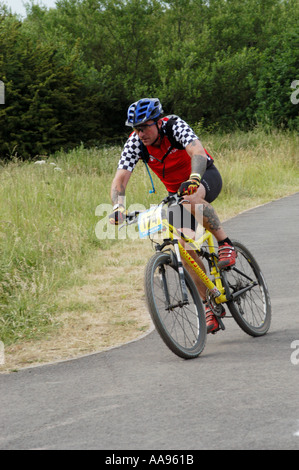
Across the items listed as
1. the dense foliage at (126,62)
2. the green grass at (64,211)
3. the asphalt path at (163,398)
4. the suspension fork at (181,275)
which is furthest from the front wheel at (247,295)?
the dense foliage at (126,62)

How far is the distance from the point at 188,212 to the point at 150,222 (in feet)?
1.97

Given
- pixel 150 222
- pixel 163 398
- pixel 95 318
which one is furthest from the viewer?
pixel 95 318

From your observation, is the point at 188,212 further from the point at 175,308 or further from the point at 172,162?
the point at 175,308

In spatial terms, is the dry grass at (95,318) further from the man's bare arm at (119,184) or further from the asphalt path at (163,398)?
the man's bare arm at (119,184)

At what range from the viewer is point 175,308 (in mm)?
5555

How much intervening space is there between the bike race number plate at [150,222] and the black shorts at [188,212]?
238 millimetres

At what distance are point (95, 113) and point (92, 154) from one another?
448 inches

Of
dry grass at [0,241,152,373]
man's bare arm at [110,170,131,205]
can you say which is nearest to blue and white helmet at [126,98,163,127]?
man's bare arm at [110,170,131,205]

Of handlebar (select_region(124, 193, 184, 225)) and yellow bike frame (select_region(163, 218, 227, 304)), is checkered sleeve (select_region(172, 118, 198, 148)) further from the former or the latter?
yellow bike frame (select_region(163, 218, 227, 304))

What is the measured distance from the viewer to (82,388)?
16.7ft

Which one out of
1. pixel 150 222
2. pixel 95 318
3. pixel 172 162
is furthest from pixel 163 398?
pixel 95 318
